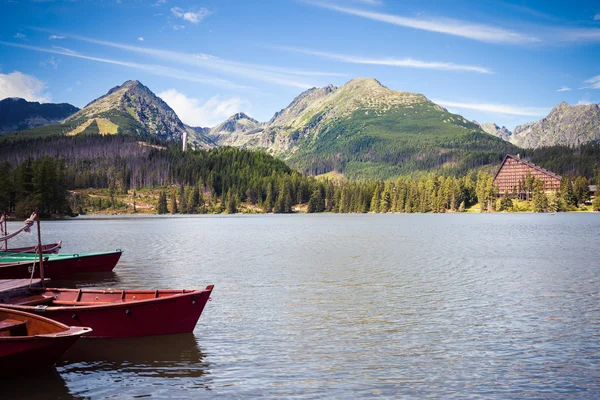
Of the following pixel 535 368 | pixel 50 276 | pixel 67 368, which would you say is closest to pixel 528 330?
pixel 535 368

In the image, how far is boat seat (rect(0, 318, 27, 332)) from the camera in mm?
21923

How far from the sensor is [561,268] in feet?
182

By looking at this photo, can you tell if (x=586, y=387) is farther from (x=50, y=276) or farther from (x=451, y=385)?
(x=50, y=276)

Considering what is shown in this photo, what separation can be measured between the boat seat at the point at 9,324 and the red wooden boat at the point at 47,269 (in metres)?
27.7

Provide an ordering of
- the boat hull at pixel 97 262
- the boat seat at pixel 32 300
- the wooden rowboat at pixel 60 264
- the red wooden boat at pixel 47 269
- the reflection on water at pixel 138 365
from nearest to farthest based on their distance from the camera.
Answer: the reflection on water at pixel 138 365
the boat seat at pixel 32 300
the red wooden boat at pixel 47 269
the wooden rowboat at pixel 60 264
the boat hull at pixel 97 262

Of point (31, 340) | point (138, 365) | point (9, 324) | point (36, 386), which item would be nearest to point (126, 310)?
point (138, 365)

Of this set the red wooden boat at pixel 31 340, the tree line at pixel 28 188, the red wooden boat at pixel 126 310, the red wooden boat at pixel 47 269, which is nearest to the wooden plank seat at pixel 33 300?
the red wooden boat at pixel 126 310

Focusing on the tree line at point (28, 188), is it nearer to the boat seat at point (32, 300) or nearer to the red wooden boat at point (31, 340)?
the boat seat at point (32, 300)

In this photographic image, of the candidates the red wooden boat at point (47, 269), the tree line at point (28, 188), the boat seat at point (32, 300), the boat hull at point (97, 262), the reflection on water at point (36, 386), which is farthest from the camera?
the tree line at point (28, 188)

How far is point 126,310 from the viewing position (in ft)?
90.2

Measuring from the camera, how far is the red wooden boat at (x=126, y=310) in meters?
27.0

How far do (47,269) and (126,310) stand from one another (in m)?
30.3

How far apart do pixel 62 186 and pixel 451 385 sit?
20385 cm

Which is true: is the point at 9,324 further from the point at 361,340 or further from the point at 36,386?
the point at 361,340
